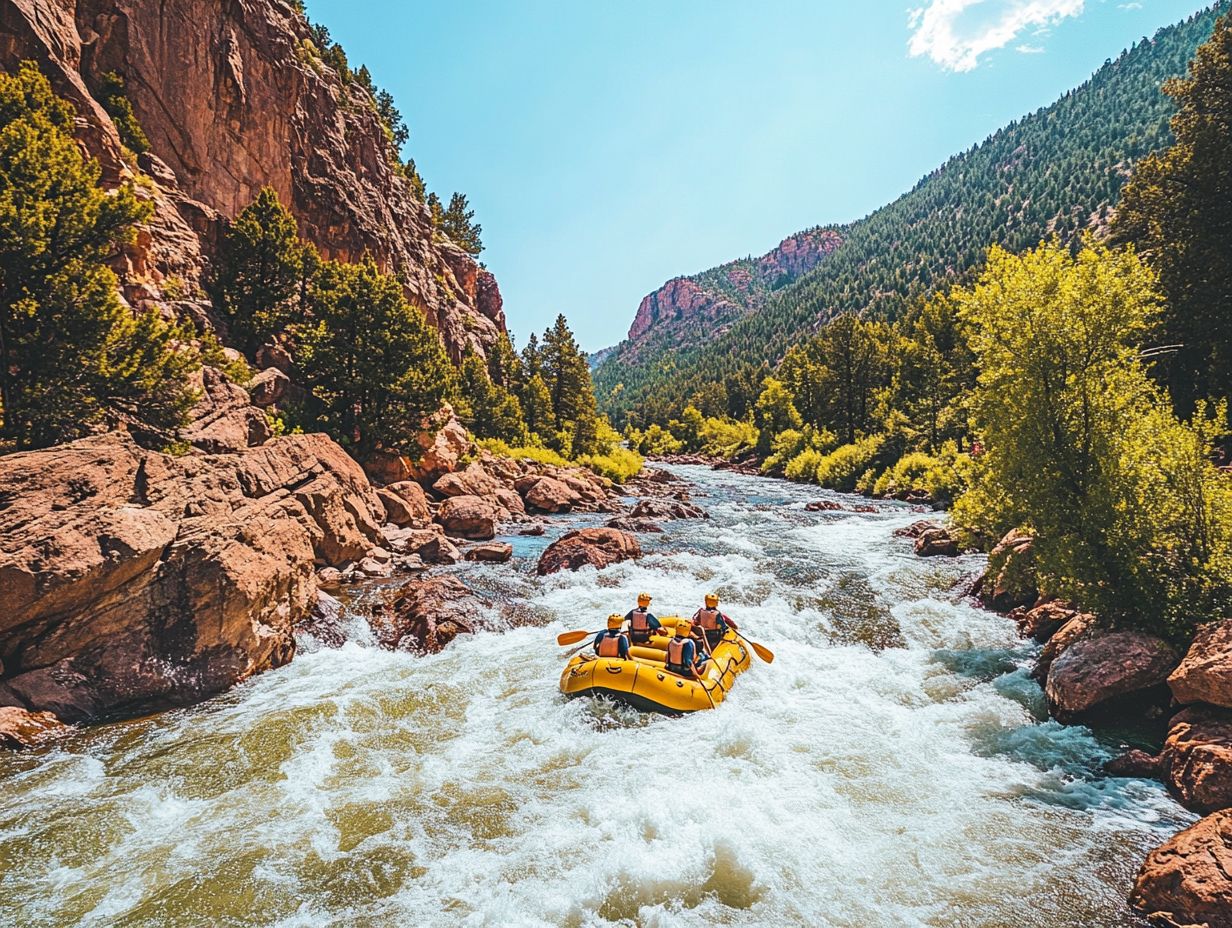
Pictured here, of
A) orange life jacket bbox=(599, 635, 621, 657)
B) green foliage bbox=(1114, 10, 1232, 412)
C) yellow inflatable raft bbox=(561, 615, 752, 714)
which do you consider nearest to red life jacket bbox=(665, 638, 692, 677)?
yellow inflatable raft bbox=(561, 615, 752, 714)

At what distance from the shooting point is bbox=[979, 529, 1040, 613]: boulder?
41.9 feet

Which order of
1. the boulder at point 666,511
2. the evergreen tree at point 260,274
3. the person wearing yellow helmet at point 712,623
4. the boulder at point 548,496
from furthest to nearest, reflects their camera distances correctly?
the boulder at point 548,496
the boulder at point 666,511
the evergreen tree at point 260,274
the person wearing yellow helmet at point 712,623

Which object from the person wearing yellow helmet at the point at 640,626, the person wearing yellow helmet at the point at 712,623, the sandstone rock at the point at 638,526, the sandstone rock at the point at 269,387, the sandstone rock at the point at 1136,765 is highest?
the sandstone rock at the point at 269,387

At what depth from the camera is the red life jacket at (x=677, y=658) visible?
34.9ft

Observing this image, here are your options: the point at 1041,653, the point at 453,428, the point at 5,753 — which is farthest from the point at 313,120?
the point at 1041,653

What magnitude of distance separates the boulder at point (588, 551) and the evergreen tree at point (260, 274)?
20.6m

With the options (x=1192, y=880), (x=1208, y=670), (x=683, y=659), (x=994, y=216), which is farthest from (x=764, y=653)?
(x=994, y=216)

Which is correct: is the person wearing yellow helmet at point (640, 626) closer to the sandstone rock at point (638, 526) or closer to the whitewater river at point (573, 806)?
the whitewater river at point (573, 806)

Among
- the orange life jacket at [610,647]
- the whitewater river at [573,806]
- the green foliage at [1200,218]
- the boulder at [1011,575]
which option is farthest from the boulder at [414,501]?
the green foliage at [1200,218]

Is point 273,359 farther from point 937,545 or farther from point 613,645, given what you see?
point 937,545

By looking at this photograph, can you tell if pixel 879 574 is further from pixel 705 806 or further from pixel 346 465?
pixel 346 465

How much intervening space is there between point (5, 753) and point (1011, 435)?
18.2 meters

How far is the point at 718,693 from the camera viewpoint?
1066 cm

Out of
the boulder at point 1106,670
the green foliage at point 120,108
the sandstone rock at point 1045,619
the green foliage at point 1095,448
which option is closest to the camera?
the boulder at point 1106,670
